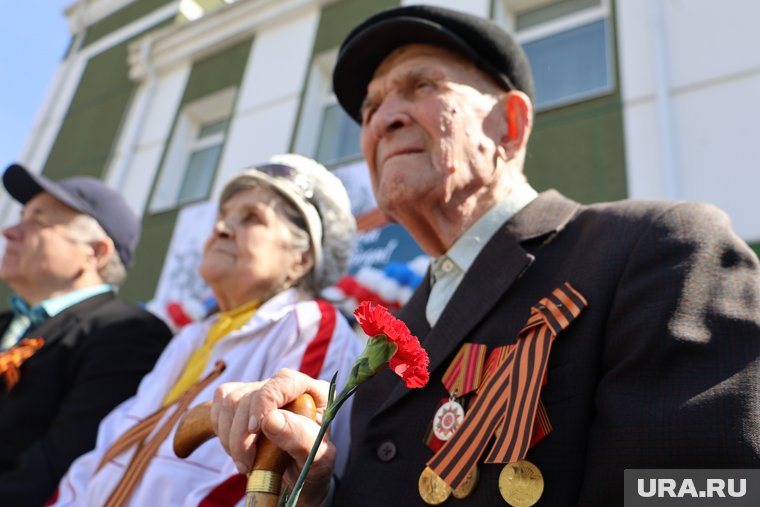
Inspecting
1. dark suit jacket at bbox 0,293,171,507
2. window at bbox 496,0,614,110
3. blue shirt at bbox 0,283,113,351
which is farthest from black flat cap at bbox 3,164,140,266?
window at bbox 496,0,614,110

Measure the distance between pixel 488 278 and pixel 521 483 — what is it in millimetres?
490

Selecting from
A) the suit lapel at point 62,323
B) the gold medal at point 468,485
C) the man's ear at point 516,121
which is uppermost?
the man's ear at point 516,121

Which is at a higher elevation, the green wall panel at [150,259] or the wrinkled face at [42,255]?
the wrinkled face at [42,255]

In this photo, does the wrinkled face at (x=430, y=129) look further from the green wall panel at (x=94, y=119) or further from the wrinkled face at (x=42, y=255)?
the green wall panel at (x=94, y=119)

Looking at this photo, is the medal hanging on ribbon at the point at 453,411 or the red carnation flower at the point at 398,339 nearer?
the red carnation flower at the point at 398,339

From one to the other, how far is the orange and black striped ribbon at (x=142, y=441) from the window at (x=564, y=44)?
115 inches

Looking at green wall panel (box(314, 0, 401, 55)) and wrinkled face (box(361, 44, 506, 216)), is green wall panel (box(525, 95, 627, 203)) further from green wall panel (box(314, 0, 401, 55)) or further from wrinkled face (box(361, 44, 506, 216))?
green wall panel (box(314, 0, 401, 55))

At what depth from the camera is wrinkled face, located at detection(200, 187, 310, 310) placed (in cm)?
224

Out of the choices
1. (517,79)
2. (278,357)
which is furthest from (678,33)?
(278,357)

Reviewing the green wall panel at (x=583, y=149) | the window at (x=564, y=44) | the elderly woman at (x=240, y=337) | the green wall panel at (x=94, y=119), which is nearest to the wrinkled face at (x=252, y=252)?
the elderly woman at (x=240, y=337)

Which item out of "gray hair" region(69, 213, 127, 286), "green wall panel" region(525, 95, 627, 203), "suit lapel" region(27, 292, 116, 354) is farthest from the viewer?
"green wall panel" region(525, 95, 627, 203)

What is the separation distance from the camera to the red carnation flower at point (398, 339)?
0.79m

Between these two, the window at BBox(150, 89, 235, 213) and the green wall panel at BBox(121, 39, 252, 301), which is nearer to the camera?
the green wall panel at BBox(121, 39, 252, 301)

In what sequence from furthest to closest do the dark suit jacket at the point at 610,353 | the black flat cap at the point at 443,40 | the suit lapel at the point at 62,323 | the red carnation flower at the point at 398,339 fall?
the suit lapel at the point at 62,323 < the black flat cap at the point at 443,40 < the dark suit jacket at the point at 610,353 < the red carnation flower at the point at 398,339
